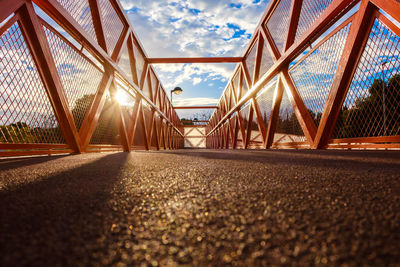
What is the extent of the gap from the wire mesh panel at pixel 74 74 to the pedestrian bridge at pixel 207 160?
0.03 meters

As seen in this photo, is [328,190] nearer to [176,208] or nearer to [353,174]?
[353,174]

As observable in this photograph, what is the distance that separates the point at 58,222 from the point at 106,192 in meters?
0.21

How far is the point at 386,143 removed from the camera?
6.11 feet

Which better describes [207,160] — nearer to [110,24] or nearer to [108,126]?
[108,126]

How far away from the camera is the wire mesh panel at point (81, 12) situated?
2.73 meters

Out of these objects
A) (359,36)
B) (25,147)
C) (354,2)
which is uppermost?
(354,2)

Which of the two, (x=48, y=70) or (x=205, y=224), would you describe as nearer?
(x=205, y=224)

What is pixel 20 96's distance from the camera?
192cm

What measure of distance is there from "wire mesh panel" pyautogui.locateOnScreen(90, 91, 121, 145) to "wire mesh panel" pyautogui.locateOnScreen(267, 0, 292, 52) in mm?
3908

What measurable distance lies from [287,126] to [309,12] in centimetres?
204

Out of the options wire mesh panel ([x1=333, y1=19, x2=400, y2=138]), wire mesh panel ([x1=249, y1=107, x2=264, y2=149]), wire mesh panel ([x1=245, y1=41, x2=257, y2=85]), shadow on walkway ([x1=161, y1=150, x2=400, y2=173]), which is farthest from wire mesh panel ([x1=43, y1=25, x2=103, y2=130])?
wire mesh panel ([x1=245, y1=41, x2=257, y2=85])

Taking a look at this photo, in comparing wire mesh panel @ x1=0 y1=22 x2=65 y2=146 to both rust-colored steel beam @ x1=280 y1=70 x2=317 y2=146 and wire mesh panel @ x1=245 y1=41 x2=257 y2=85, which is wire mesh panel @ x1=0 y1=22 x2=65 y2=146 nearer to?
rust-colored steel beam @ x1=280 y1=70 x2=317 y2=146

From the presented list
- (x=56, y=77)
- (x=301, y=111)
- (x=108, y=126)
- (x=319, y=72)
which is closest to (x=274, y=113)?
(x=301, y=111)

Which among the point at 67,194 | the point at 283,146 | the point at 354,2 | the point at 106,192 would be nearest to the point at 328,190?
the point at 106,192
